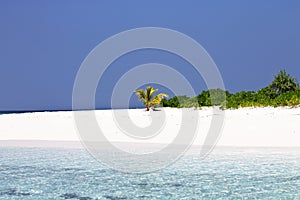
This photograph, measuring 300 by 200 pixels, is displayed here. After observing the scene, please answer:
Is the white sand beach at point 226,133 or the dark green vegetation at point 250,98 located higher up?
the dark green vegetation at point 250,98

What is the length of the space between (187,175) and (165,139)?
8.32 m

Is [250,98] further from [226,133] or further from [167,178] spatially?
[167,178]

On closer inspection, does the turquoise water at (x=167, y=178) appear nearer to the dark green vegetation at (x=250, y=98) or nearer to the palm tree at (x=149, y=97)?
the dark green vegetation at (x=250, y=98)

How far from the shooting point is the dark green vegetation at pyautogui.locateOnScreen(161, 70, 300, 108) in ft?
103

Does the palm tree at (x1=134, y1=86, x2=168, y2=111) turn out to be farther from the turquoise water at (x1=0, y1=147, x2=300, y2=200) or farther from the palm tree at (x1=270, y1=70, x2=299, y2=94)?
the turquoise water at (x1=0, y1=147, x2=300, y2=200)

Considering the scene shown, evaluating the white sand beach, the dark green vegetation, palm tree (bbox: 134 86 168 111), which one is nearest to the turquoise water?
the white sand beach

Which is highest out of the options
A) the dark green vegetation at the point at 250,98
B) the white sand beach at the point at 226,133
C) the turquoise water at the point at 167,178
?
the dark green vegetation at the point at 250,98

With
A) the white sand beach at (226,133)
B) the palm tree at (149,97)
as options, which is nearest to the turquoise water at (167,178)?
the white sand beach at (226,133)

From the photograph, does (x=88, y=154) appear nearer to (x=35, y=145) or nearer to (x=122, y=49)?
(x=35, y=145)

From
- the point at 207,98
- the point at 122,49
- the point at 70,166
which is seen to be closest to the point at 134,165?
the point at 70,166

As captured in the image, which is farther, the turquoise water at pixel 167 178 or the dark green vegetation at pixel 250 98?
the dark green vegetation at pixel 250 98

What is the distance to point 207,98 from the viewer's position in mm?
38562

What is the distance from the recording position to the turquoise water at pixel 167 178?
8836mm

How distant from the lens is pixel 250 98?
1426 inches
